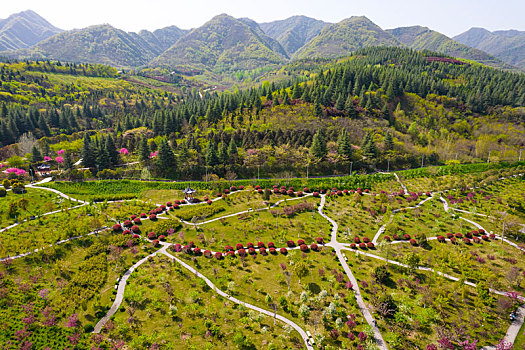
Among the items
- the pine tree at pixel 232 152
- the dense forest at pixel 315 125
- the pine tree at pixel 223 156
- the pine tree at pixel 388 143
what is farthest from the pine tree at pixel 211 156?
the pine tree at pixel 388 143

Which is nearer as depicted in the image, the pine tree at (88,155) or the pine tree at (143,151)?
the pine tree at (88,155)

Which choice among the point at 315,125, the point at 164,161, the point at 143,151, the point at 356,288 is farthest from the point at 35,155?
the point at 356,288

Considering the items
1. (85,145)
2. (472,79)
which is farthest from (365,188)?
(472,79)

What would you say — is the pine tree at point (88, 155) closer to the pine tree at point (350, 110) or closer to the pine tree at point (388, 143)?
the pine tree at point (350, 110)

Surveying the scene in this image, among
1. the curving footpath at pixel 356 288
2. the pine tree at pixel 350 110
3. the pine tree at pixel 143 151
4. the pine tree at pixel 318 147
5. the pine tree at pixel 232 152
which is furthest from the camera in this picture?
the pine tree at pixel 350 110

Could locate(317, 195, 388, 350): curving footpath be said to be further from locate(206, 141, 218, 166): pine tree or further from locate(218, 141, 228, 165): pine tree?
locate(206, 141, 218, 166): pine tree

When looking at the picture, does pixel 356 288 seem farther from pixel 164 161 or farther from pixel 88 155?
pixel 88 155
